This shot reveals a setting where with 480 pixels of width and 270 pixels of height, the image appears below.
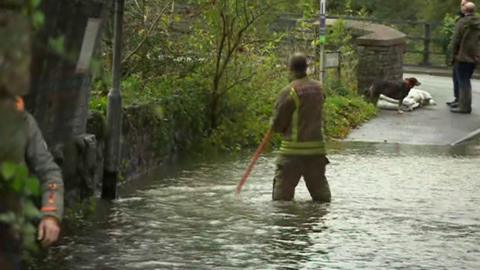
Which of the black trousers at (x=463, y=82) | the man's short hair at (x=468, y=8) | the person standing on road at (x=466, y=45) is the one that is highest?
the man's short hair at (x=468, y=8)

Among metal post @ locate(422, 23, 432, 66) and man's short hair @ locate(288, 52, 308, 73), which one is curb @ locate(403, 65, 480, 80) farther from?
man's short hair @ locate(288, 52, 308, 73)

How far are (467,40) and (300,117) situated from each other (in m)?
9.43

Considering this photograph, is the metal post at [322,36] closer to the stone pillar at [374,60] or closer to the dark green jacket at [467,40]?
the stone pillar at [374,60]

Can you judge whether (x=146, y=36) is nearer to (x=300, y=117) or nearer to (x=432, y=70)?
(x=300, y=117)

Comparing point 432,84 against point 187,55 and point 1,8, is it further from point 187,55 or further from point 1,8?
point 1,8

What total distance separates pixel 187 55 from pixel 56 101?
5.94 m

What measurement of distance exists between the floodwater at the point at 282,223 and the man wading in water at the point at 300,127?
1.10 feet

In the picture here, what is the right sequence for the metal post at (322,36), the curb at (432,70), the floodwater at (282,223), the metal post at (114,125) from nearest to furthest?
the floodwater at (282,223)
the metal post at (114,125)
the metal post at (322,36)
the curb at (432,70)

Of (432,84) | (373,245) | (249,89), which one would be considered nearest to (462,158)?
(249,89)

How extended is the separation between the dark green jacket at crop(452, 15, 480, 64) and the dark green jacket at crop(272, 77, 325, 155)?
9.07 metres

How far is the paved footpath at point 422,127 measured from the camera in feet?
54.9

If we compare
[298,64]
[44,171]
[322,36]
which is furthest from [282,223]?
[322,36]

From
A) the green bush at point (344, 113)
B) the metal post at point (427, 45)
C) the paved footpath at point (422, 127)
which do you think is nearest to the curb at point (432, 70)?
the metal post at point (427, 45)

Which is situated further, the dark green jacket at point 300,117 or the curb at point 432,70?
the curb at point 432,70
